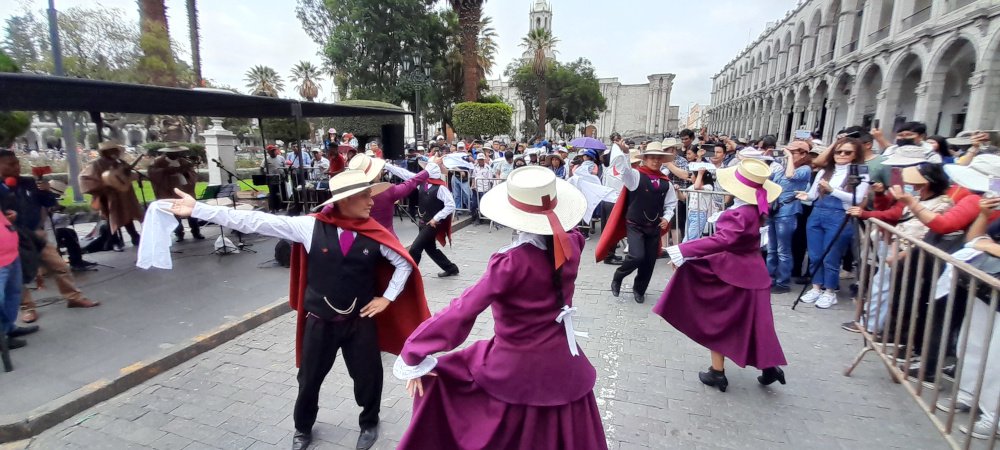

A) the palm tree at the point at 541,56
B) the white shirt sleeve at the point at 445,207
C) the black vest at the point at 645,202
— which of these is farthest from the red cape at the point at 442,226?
the palm tree at the point at 541,56

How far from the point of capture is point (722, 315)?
3.71m

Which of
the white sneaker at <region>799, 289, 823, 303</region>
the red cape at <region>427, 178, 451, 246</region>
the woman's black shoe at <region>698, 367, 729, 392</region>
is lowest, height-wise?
the woman's black shoe at <region>698, 367, 729, 392</region>

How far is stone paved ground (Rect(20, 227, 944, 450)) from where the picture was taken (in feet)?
10.4

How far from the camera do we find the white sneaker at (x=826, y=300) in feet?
18.8

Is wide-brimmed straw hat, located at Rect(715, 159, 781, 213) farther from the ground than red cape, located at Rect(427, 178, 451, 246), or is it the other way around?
wide-brimmed straw hat, located at Rect(715, 159, 781, 213)

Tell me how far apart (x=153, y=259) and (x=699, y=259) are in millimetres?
3749

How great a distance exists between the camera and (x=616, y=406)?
11.7 ft

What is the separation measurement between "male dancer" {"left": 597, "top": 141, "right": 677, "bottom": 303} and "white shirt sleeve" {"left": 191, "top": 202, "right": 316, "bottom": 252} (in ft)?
12.1

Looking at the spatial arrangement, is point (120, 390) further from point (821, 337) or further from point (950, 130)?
point (950, 130)

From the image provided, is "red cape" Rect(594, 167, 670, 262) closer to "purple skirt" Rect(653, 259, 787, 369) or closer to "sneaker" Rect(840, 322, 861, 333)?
"purple skirt" Rect(653, 259, 787, 369)

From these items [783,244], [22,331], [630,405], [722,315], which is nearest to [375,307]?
[630,405]

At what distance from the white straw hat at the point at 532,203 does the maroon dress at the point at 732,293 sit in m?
1.84

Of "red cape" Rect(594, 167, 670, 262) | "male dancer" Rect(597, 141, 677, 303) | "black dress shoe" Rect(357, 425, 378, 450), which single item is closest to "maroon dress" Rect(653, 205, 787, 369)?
"red cape" Rect(594, 167, 670, 262)

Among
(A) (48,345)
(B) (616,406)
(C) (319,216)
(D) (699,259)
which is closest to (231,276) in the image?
(A) (48,345)
